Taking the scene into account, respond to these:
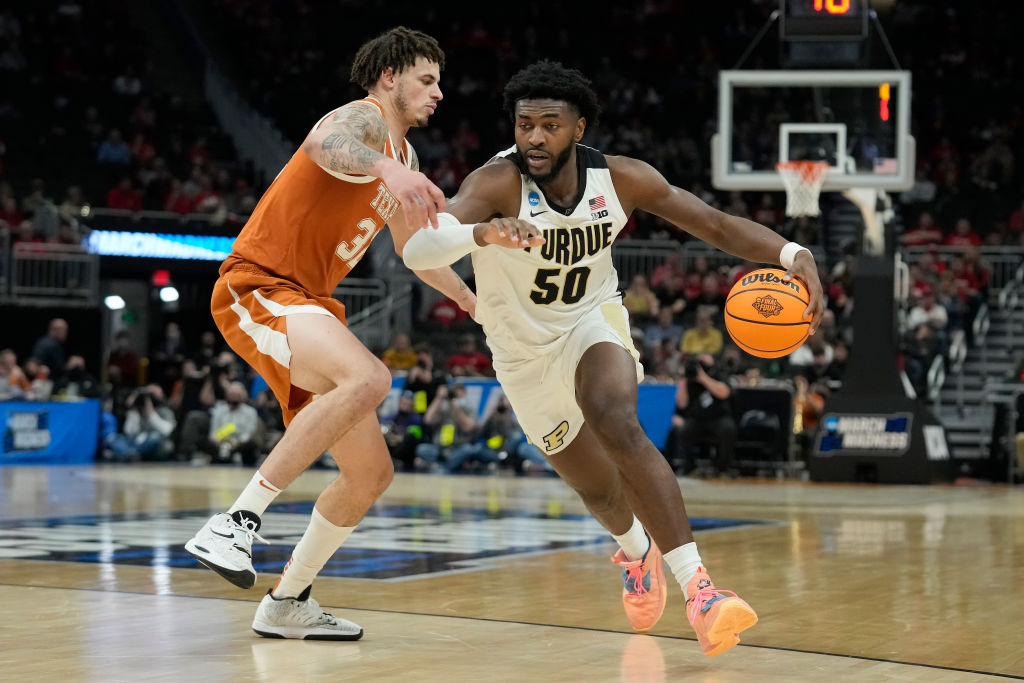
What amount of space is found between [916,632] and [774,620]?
590mm

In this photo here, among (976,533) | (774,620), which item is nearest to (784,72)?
(976,533)

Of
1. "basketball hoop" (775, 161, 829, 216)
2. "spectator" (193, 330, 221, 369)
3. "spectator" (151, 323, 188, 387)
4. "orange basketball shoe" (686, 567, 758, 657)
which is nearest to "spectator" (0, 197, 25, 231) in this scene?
"spectator" (151, 323, 188, 387)

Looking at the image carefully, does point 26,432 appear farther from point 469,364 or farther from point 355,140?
point 355,140

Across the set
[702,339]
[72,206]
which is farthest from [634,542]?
[72,206]

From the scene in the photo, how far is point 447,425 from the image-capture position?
17.5 m

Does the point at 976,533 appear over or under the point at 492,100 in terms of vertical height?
under

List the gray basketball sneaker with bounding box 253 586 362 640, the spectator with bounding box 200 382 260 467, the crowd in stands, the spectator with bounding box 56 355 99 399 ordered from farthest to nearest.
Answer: the crowd in stands
the spectator with bounding box 56 355 99 399
the spectator with bounding box 200 382 260 467
the gray basketball sneaker with bounding box 253 586 362 640

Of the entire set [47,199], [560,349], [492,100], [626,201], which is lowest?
[560,349]

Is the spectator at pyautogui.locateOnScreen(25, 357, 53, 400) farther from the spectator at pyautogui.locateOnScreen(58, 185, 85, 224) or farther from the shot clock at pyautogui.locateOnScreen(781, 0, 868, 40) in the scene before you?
the shot clock at pyautogui.locateOnScreen(781, 0, 868, 40)

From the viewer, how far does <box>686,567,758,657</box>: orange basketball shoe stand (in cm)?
461

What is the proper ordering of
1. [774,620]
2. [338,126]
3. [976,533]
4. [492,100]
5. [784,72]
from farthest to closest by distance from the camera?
[492,100] → [784,72] → [976,533] → [774,620] → [338,126]

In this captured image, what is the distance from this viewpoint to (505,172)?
5.38 metres

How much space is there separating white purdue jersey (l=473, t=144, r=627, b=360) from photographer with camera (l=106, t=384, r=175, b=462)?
46.1 ft

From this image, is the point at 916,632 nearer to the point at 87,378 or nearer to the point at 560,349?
the point at 560,349
